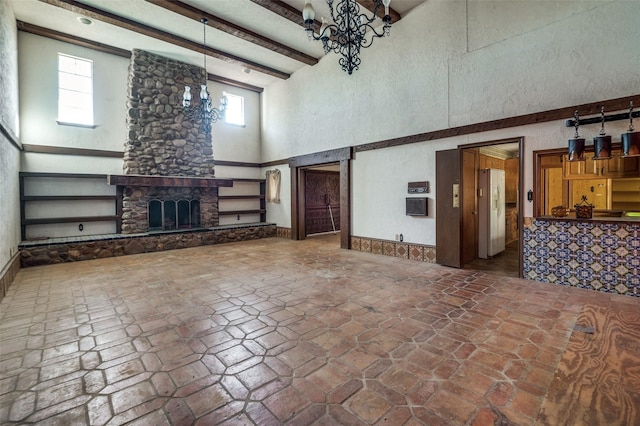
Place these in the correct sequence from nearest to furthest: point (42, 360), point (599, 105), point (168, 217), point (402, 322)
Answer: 1. point (42, 360)
2. point (402, 322)
3. point (599, 105)
4. point (168, 217)

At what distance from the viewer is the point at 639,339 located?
2578mm

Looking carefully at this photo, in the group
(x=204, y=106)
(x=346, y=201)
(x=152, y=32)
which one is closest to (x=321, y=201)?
(x=346, y=201)

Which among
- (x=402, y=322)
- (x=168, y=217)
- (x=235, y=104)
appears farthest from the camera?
(x=235, y=104)

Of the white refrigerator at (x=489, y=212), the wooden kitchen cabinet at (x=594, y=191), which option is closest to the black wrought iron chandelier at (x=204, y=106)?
the white refrigerator at (x=489, y=212)

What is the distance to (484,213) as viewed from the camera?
607 cm

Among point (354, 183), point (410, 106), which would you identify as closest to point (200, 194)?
point (354, 183)

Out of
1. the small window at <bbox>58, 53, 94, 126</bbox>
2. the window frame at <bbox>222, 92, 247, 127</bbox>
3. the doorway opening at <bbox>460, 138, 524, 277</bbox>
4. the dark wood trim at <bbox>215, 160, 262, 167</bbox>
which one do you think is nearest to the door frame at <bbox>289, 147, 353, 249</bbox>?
the dark wood trim at <bbox>215, 160, 262, 167</bbox>

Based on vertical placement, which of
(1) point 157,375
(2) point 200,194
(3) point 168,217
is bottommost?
(1) point 157,375

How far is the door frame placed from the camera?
23.1 feet

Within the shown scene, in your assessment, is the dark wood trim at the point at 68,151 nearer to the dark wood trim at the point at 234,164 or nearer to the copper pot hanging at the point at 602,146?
the dark wood trim at the point at 234,164

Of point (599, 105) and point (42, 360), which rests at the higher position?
point (599, 105)

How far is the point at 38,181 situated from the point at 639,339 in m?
9.99

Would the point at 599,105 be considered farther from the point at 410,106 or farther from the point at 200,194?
the point at 200,194

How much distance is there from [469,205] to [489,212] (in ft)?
2.77
